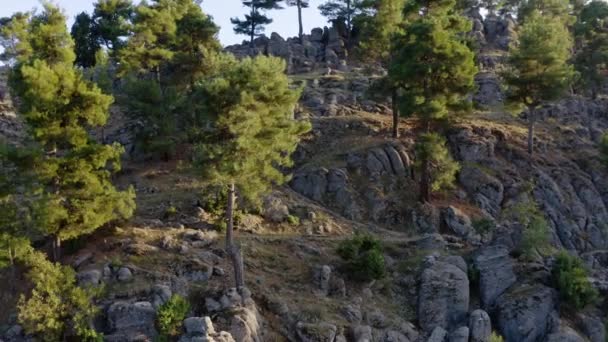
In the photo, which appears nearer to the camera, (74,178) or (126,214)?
(74,178)

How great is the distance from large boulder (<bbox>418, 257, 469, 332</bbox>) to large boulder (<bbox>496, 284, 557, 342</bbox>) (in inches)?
71.5

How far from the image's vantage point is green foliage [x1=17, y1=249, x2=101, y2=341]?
65.4 ft

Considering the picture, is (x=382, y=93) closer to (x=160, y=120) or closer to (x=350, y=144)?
(x=350, y=144)

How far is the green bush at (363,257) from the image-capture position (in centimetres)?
2709

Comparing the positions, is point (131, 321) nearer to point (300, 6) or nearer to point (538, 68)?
point (538, 68)

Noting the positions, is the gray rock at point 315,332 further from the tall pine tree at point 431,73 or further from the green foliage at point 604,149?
the green foliage at point 604,149

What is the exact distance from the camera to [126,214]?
2483 cm

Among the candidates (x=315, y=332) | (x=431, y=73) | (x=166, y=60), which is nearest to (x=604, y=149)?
(x=431, y=73)

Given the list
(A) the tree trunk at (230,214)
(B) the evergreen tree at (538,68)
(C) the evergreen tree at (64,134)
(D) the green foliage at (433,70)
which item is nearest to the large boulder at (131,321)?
(C) the evergreen tree at (64,134)

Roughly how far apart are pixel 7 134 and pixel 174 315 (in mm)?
35230

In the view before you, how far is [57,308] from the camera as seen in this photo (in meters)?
20.4

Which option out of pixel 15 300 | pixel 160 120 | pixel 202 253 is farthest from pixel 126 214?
pixel 160 120

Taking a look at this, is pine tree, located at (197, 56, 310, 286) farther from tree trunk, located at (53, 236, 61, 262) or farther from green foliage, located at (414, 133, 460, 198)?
green foliage, located at (414, 133, 460, 198)

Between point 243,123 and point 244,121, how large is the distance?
0.50 ft
